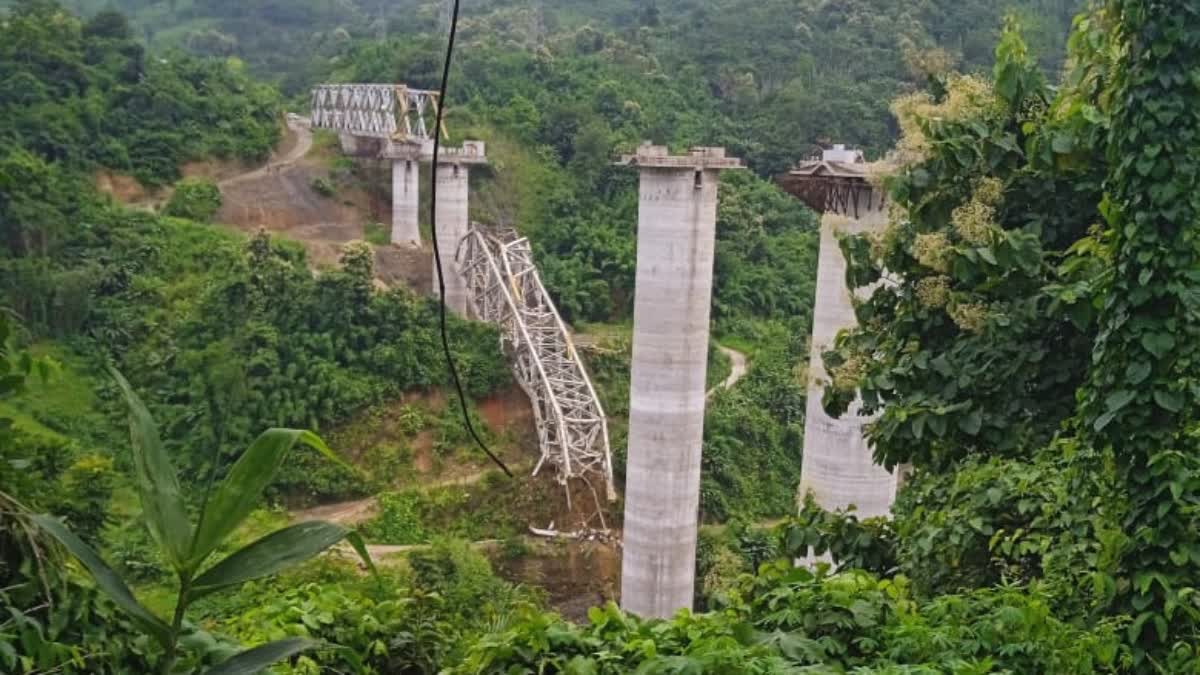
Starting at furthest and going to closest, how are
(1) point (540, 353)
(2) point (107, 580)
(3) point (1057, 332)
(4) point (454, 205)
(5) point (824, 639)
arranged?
(4) point (454, 205) < (1) point (540, 353) < (3) point (1057, 332) < (5) point (824, 639) < (2) point (107, 580)

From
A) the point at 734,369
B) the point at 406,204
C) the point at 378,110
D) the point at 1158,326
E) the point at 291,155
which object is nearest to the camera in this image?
the point at 1158,326

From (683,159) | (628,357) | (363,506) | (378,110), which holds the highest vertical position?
(378,110)

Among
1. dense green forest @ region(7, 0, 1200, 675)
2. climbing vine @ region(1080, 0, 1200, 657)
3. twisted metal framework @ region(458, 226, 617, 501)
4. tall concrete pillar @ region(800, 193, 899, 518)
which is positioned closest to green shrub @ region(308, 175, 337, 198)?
dense green forest @ region(7, 0, 1200, 675)

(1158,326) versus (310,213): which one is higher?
(1158,326)

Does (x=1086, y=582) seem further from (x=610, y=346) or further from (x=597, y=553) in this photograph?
(x=610, y=346)

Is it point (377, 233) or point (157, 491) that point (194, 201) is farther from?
point (157, 491)

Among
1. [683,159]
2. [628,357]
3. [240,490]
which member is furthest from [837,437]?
[240,490]

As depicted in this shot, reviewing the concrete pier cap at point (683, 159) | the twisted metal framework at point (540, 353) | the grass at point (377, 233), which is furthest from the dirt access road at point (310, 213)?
the concrete pier cap at point (683, 159)

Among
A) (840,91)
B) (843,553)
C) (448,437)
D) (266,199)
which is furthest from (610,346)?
(843,553)
